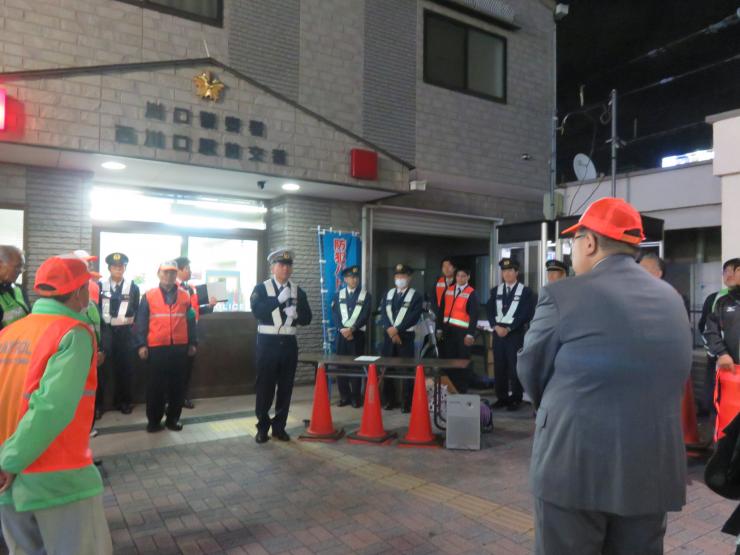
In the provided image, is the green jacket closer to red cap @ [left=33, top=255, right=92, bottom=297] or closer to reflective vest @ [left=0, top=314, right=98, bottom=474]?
reflective vest @ [left=0, top=314, right=98, bottom=474]

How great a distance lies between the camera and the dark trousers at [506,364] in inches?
314

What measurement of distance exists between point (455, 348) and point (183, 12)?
264 inches

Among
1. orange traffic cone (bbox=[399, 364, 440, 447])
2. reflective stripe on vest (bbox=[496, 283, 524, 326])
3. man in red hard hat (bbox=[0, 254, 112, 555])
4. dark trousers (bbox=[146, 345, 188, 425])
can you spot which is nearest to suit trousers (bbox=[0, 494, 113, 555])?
man in red hard hat (bbox=[0, 254, 112, 555])

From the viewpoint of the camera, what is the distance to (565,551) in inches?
80.0

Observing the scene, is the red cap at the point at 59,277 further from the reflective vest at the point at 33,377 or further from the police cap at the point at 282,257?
the police cap at the point at 282,257

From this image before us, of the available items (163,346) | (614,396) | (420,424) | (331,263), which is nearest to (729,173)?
(420,424)

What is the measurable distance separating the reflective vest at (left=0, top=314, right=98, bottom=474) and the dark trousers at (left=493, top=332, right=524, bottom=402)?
646 centimetres

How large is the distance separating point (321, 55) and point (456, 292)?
496cm

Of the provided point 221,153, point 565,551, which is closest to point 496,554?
point 565,551

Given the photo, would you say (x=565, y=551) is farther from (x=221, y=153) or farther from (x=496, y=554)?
(x=221, y=153)

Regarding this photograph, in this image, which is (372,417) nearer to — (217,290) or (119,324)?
(119,324)

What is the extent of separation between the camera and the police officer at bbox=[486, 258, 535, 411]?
7953mm

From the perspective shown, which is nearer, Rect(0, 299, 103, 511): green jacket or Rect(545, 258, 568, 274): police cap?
Rect(0, 299, 103, 511): green jacket

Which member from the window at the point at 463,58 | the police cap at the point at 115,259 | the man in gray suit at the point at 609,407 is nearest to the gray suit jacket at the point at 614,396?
the man in gray suit at the point at 609,407
